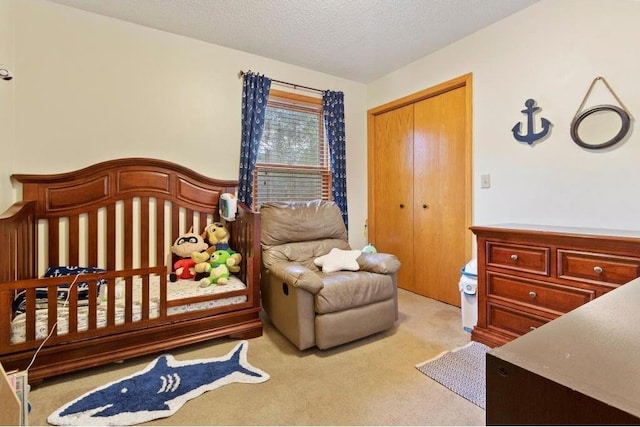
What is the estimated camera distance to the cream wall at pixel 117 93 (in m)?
2.17

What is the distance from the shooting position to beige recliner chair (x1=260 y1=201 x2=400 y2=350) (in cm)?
197

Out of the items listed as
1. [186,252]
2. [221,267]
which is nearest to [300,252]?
[221,267]

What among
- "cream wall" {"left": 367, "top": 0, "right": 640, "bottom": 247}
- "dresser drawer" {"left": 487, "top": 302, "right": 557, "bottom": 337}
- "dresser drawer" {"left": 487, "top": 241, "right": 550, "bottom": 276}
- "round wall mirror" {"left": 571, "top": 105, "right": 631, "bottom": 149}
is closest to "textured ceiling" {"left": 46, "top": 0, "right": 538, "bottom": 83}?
"cream wall" {"left": 367, "top": 0, "right": 640, "bottom": 247}

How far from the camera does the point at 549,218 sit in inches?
86.8

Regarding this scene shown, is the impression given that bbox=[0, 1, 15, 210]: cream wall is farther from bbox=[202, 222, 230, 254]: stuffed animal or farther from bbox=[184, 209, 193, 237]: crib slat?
bbox=[202, 222, 230, 254]: stuffed animal

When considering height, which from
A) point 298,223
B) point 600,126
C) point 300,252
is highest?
A: point 600,126

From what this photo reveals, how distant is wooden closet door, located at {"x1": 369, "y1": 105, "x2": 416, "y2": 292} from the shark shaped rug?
1998 mm

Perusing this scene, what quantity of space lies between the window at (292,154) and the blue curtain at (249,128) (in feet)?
0.45

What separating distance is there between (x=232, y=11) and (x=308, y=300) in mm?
2123

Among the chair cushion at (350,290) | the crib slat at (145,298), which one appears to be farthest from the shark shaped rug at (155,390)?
the chair cushion at (350,290)

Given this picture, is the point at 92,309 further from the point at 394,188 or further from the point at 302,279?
the point at 394,188

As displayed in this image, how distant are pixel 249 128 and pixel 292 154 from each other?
0.54 meters

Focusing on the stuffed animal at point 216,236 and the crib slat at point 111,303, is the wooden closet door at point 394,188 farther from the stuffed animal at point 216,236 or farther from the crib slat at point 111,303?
the crib slat at point 111,303

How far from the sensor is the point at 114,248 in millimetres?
2389
